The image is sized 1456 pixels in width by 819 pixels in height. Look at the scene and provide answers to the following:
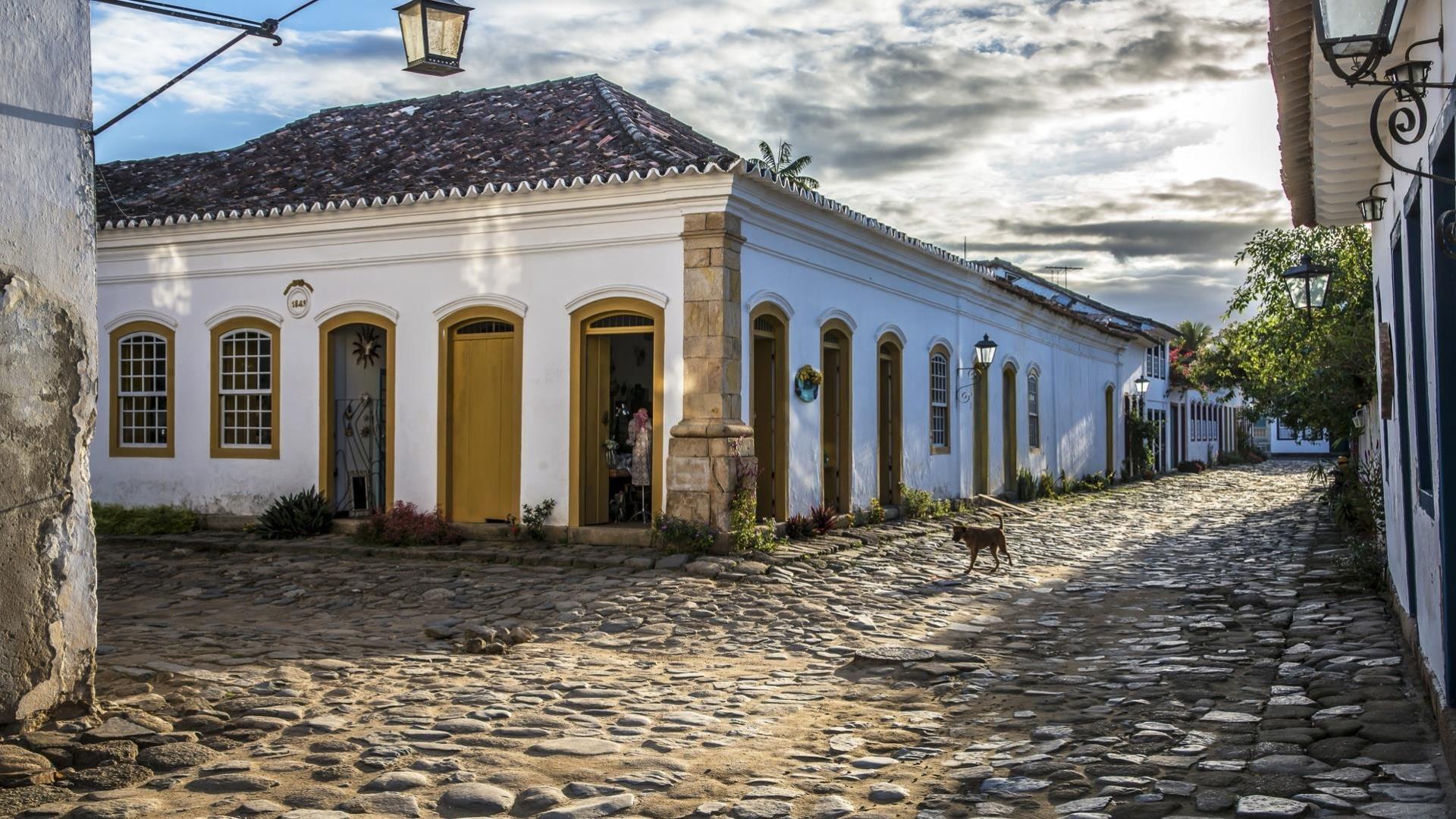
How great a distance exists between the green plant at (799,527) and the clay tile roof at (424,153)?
13.3 ft

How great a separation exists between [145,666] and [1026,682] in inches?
195

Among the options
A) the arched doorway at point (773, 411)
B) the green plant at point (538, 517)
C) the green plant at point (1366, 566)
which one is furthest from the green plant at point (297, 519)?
the green plant at point (1366, 566)

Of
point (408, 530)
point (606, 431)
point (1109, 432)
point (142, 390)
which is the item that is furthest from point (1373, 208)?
point (1109, 432)

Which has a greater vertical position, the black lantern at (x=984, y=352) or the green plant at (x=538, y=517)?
the black lantern at (x=984, y=352)

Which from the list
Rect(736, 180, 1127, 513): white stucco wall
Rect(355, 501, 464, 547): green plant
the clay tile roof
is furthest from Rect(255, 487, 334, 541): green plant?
Rect(736, 180, 1127, 513): white stucco wall

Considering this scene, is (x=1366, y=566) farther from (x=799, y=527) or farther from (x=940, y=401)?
(x=940, y=401)

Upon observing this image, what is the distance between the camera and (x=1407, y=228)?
19.5 feet

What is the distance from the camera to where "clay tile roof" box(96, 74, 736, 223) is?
1348 centimetres

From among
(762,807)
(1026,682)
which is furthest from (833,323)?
(762,807)

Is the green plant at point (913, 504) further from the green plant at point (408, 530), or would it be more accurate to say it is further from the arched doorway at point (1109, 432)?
the arched doorway at point (1109, 432)

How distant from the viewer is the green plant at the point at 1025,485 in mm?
21922

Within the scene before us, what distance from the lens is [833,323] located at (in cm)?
1489

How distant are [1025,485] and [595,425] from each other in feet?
37.3

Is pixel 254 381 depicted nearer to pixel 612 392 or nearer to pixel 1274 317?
pixel 612 392
